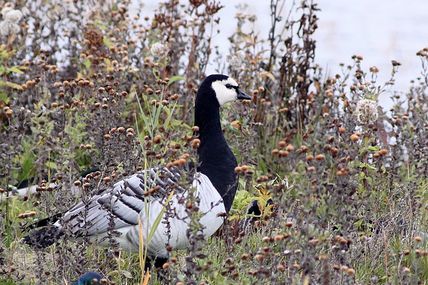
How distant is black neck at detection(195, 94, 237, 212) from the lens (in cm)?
614

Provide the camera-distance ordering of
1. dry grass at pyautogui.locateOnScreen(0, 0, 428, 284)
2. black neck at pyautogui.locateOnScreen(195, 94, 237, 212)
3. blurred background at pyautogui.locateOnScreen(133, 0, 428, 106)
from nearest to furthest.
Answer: dry grass at pyautogui.locateOnScreen(0, 0, 428, 284), black neck at pyautogui.locateOnScreen(195, 94, 237, 212), blurred background at pyautogui.locateOnScreen(133, 0, 428, 106)

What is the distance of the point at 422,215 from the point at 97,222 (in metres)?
2.05

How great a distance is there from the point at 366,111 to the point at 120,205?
1.51 meters

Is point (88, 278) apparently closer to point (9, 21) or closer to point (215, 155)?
point (215, 155)

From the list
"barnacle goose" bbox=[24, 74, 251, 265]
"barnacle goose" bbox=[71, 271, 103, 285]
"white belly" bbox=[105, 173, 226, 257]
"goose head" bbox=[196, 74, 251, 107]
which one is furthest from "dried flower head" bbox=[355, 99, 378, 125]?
"barnacle goose" bbox=[71, 271, 103, 285]

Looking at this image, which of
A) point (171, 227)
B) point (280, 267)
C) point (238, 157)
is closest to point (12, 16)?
point (238, 157)

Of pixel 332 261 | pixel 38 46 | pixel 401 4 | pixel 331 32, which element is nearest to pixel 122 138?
pixel 332 261

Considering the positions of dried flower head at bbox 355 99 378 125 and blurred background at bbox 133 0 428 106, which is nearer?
dried flower head at bbox 355 99 378 125

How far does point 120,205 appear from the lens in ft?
19.1

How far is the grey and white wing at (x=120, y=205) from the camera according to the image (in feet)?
18.8

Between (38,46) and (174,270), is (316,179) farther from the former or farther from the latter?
(38,46)

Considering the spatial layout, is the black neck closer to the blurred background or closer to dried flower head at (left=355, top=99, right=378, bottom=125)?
dried flower head at (left=355, top=99, right=378, bottom=125)

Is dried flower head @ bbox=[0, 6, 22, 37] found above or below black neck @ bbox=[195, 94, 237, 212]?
above

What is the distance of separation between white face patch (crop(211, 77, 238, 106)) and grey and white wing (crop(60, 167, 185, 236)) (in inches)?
33.1
